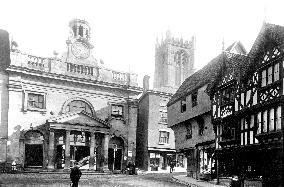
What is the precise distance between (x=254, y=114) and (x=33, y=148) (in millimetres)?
21801

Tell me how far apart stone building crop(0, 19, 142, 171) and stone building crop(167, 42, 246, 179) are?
716cm

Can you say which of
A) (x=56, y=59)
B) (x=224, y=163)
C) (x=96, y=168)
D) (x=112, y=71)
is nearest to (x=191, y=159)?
(x=224, y=163)

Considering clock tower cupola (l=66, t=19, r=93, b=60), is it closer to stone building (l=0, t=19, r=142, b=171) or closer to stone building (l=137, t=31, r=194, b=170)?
stone building (l=0, t=19, r=142, b=171)

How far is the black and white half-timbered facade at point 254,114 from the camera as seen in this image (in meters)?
15.6

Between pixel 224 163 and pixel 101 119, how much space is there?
16990mm

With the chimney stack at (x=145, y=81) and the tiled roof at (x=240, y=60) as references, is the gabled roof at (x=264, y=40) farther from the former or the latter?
the chimney stack at (x=145, y=81)

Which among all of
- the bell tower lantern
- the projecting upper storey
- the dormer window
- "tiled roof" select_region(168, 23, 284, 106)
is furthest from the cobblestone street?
the bell tower lantern

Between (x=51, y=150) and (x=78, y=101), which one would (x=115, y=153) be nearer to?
(x=78, y=101)

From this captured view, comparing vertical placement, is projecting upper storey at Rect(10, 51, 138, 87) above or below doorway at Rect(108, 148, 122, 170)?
above

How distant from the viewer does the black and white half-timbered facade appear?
15555mm

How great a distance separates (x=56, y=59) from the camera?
111ft

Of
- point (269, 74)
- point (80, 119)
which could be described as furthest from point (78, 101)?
point (269, 74)

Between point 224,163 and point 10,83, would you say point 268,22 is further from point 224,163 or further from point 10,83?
point 10,83

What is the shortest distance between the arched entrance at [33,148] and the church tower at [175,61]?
49.0 m
